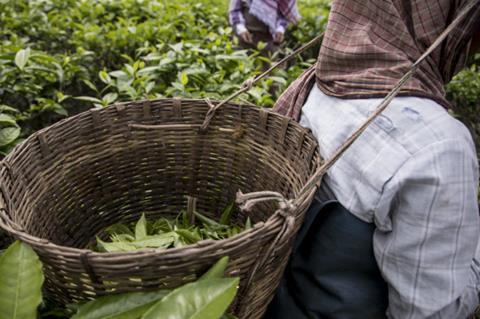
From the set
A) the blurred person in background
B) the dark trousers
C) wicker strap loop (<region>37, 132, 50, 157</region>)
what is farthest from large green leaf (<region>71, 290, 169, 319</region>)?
the blurred person in background

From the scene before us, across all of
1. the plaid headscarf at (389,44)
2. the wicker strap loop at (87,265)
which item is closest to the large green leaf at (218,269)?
the wicker strap loop at (87,265)

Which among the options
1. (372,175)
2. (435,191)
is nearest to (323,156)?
(372,175)

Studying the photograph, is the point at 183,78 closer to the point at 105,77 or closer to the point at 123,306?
the point at 105,77

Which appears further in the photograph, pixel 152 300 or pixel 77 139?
pixel 77 139

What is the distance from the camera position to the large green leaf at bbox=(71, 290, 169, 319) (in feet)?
2.52

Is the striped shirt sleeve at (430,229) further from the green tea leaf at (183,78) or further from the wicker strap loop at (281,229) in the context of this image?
the green tea leaf at (183,78)

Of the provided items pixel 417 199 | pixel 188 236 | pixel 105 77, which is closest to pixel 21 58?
pixel 105 77

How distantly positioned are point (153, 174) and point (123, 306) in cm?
75

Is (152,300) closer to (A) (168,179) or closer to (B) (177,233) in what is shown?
(B) (177,233)

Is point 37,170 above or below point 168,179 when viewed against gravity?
above

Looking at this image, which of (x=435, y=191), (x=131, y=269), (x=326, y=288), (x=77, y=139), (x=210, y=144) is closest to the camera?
(x=131, y=269)

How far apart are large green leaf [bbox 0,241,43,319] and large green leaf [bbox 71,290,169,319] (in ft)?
0.25

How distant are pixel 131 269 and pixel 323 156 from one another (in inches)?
21.5

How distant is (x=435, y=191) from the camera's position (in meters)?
0.93
